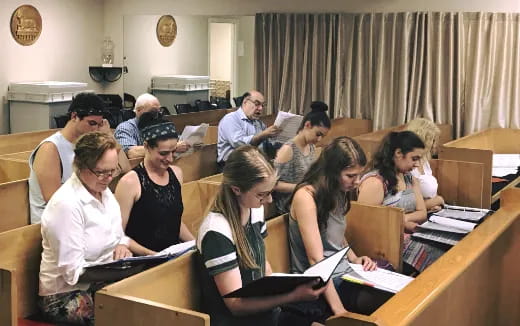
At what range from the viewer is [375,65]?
7.78m

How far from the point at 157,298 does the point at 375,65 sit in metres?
5.76

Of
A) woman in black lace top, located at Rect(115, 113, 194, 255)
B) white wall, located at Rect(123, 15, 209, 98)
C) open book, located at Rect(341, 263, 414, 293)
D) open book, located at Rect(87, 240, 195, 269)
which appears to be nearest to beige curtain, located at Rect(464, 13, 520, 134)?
white wall, located at Rect(123, 15, 209, 98)

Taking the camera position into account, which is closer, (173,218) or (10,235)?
(10,235)

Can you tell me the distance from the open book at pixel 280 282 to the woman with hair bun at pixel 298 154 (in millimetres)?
1909

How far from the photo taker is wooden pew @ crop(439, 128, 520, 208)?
5.26 meters

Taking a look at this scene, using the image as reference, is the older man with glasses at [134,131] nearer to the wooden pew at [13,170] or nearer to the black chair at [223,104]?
the wooden pew at [13,170]

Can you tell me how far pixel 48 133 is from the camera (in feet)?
21.1

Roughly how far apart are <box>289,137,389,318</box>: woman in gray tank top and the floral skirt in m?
0.91

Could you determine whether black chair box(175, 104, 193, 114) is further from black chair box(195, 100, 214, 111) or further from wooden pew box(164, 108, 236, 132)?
wooden pew box(164, 108, 236, 132)

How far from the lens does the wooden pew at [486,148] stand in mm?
5256

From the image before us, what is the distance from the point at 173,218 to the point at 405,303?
56.1 inches

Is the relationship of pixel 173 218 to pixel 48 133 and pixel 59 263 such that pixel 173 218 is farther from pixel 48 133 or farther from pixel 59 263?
pixel 48 133

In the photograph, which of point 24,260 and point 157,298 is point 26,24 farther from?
point 157,298

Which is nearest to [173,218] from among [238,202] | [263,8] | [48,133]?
[238,202]
